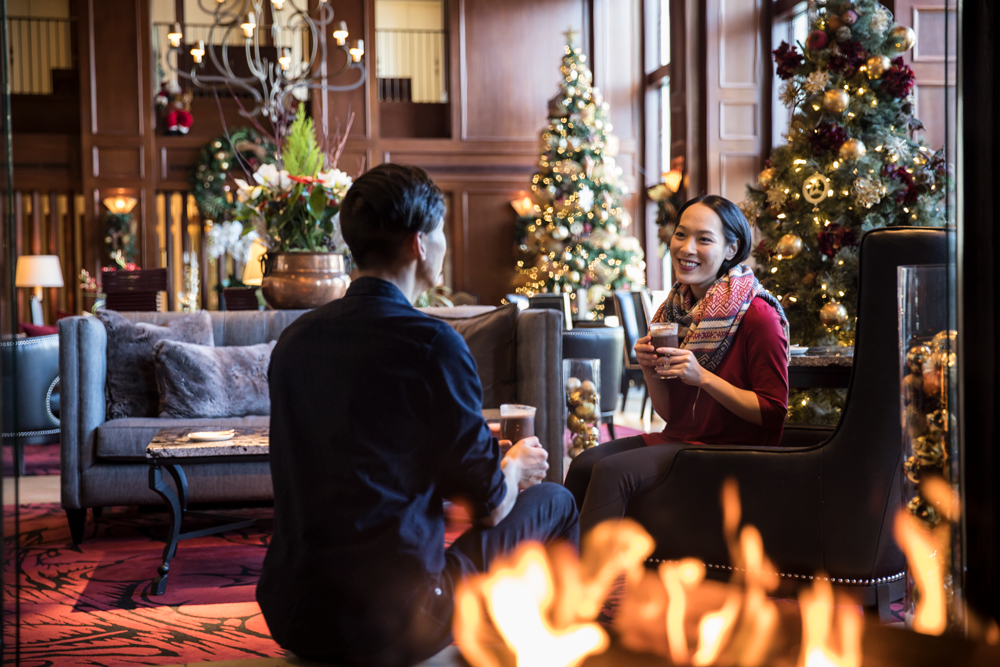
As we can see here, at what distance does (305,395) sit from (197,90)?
10.6 m

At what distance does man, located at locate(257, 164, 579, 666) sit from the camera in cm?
131

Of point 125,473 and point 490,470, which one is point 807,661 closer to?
point 490,470

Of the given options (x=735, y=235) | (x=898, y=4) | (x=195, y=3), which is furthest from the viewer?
(x=195, y=3)

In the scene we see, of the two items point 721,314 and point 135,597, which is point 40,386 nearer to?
point 135,597

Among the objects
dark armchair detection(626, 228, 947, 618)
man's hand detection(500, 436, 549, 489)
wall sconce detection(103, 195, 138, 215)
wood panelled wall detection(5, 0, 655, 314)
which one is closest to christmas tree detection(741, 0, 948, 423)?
dark armchair detection(626, 228, 947, 618)

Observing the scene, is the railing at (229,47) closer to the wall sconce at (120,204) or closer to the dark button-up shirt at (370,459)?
the wall sconce at (120,204)

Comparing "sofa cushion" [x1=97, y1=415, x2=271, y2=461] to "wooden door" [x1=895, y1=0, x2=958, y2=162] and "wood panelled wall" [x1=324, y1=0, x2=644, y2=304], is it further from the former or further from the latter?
"wood panelled wall" [x1=324, y1=0, x2=644, y2=304]


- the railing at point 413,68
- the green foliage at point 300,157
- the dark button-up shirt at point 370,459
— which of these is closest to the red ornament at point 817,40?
the green foliage at point 300,157

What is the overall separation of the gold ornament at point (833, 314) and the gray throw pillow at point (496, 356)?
5.77 feet

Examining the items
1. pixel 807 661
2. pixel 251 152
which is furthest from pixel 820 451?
pixel 251 152

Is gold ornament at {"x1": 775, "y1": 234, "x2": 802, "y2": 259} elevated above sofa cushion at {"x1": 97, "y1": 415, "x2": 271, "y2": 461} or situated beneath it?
elevated above

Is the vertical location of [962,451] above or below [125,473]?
above

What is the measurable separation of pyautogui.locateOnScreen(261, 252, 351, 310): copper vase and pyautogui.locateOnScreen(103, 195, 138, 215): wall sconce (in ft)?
23.6

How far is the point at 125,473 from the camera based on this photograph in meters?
3.40
